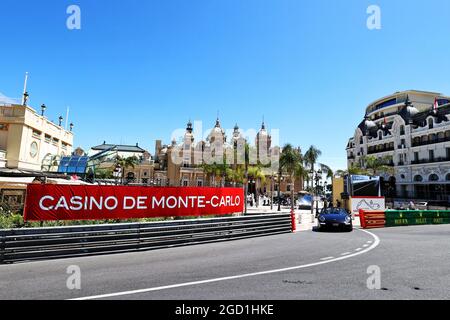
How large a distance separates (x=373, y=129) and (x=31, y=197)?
77.7 m

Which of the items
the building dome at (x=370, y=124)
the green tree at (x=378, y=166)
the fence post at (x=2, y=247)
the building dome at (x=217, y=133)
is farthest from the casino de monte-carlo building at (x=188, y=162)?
the fence post at (x=2, y=247)

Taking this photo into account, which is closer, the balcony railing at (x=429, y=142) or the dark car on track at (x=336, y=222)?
the dark car on track at (x=336, y=222)

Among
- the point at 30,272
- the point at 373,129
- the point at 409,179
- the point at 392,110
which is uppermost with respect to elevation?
the point at 392,110

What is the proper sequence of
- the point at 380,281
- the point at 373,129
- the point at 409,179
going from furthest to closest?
the point at 373,129 → the point at 409,179 → the point at 380,281

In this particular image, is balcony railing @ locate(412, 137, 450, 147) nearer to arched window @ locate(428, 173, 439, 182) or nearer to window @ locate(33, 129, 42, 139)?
arched window @ locate(428, 173, 439, 182)

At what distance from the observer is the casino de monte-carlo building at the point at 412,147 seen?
167 ft

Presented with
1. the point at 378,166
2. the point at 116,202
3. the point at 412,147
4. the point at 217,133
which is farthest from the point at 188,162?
the point at 116,202

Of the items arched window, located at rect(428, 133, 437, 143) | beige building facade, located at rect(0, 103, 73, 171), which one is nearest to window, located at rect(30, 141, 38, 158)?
beige building facade, located at rect(0, 103, 73, 171)

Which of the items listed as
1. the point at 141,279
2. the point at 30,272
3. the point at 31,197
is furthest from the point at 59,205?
the point at 141,279

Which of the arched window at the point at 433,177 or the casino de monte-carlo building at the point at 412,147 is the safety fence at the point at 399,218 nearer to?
the casino de monte-carlo building at the point at 412,147

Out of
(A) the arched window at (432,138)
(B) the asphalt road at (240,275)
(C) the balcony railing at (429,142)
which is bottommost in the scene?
(B) the asphalt road at (240,275)

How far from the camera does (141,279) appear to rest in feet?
19.4

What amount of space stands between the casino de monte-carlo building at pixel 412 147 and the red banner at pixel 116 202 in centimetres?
5166
